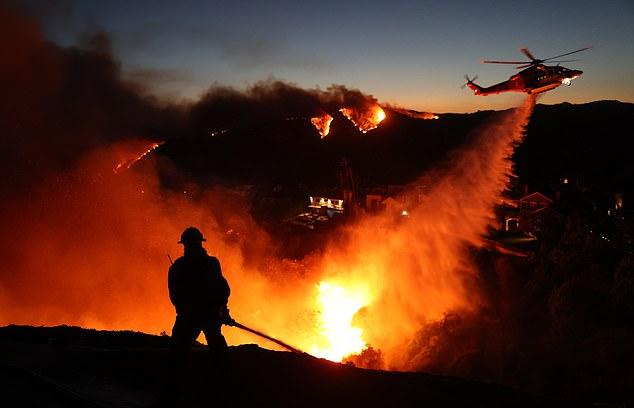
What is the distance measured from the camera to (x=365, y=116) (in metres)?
23.0

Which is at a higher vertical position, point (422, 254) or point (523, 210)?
point (523, 210)

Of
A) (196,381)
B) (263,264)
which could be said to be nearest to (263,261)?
(263,264)

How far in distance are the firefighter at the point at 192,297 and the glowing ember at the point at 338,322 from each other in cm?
1926

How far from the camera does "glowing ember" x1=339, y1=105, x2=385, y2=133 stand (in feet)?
72.8

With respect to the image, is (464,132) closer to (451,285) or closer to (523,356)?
(451,285)

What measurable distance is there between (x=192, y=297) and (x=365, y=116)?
1918cm

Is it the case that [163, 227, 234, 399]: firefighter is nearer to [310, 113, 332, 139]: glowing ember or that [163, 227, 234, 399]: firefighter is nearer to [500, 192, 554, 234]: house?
A: [310, 113, 332, 139]: glowing ember

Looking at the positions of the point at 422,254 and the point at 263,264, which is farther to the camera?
the point at 263,264

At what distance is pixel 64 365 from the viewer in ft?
18.7

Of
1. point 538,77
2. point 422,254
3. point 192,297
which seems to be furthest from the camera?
point 422,254

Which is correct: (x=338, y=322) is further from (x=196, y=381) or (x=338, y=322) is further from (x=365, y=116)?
(x=196, y=381)

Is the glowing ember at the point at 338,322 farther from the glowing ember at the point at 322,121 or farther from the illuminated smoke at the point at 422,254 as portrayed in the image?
the glowing ember at the point at 322,121

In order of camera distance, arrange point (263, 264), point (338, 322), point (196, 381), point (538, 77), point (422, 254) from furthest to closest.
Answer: point (263, 264), point (422, 254), point (338, 322), point (538, 77), point (196, 381)

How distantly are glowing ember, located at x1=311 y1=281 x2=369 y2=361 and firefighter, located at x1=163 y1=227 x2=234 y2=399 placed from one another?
19.3 metres
